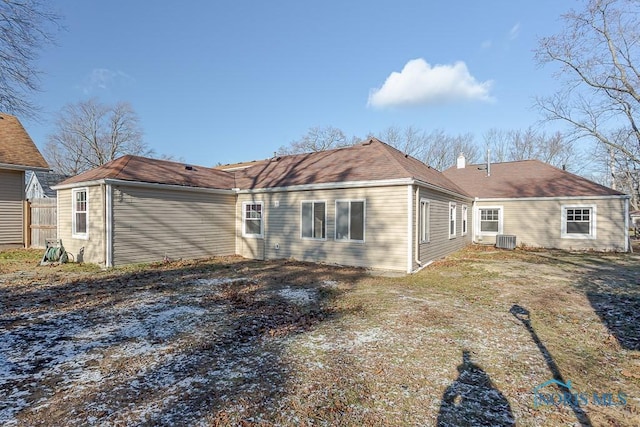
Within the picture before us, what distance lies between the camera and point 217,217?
13297mm

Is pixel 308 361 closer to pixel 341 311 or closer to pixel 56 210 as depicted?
pixel 341 311

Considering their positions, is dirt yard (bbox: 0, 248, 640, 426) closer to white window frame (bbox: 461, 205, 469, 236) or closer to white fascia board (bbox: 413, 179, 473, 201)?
white fascia board (bbox: 413, 179, 473, 201)

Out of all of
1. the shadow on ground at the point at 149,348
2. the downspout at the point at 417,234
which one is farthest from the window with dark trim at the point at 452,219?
the shadow on ground at the point at 149,348

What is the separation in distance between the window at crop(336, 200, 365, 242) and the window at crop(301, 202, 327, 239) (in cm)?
54

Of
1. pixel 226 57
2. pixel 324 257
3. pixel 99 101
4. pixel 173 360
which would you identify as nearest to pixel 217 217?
pixel 324 257

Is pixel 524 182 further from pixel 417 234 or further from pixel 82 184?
pixel 82 184

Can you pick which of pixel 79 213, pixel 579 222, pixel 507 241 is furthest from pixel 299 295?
pixel 579 222

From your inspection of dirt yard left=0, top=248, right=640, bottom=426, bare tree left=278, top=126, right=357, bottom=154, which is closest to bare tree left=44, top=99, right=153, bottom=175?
bare tree left=278, top=126, right=357, bottom=154

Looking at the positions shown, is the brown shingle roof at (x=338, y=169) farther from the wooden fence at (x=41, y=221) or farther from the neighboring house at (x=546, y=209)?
the wooden fence at (x=41, y=221)

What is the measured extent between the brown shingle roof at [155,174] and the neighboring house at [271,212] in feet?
0.19

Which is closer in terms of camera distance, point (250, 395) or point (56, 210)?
point (250, 395)

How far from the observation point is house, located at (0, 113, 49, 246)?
1280cm

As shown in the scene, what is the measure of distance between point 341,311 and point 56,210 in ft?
42.0

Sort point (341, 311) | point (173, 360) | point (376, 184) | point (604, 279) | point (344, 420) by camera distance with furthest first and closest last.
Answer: point (376, 184) < point (604, 279) < point (341, 311) < point (173, 360) < point (344, 420)
